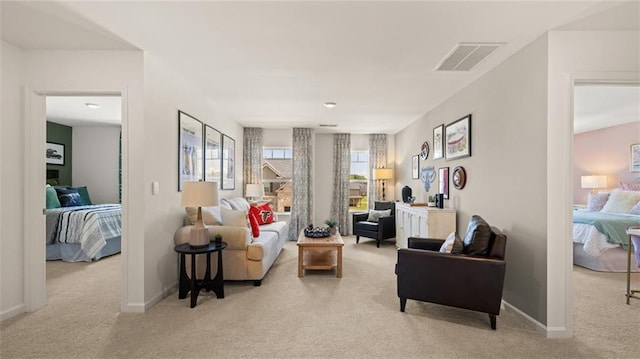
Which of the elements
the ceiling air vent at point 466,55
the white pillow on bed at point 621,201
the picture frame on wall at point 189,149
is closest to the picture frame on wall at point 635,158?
the white pillow on bed at point 621,201

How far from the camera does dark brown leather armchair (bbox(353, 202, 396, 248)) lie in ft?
20.5

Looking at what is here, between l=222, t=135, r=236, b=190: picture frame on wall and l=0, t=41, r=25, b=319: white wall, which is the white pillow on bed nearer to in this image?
l=222, t=135, r=236, b=190: picture frame on wall

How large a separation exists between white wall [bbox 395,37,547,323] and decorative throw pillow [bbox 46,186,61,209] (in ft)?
21.8

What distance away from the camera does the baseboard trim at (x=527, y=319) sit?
2.57 metres

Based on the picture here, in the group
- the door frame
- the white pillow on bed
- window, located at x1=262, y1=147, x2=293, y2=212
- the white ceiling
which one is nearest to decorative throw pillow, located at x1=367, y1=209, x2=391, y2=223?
window, located at x1=262, y1=147, x2=293, y2=212

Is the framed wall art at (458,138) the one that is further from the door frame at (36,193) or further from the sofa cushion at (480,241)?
the door frame at (36,193)

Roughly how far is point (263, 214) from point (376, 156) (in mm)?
3256

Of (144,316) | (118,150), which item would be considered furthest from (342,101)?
(118,150)

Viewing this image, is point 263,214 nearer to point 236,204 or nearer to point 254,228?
point 236,204

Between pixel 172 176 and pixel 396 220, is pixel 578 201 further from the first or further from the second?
pixel 172 176

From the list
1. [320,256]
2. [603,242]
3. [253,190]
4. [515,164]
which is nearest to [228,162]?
[253,190]

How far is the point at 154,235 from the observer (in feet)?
10.5

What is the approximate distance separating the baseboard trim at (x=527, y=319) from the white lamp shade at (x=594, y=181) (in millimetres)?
5022

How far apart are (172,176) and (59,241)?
2.94 meters
